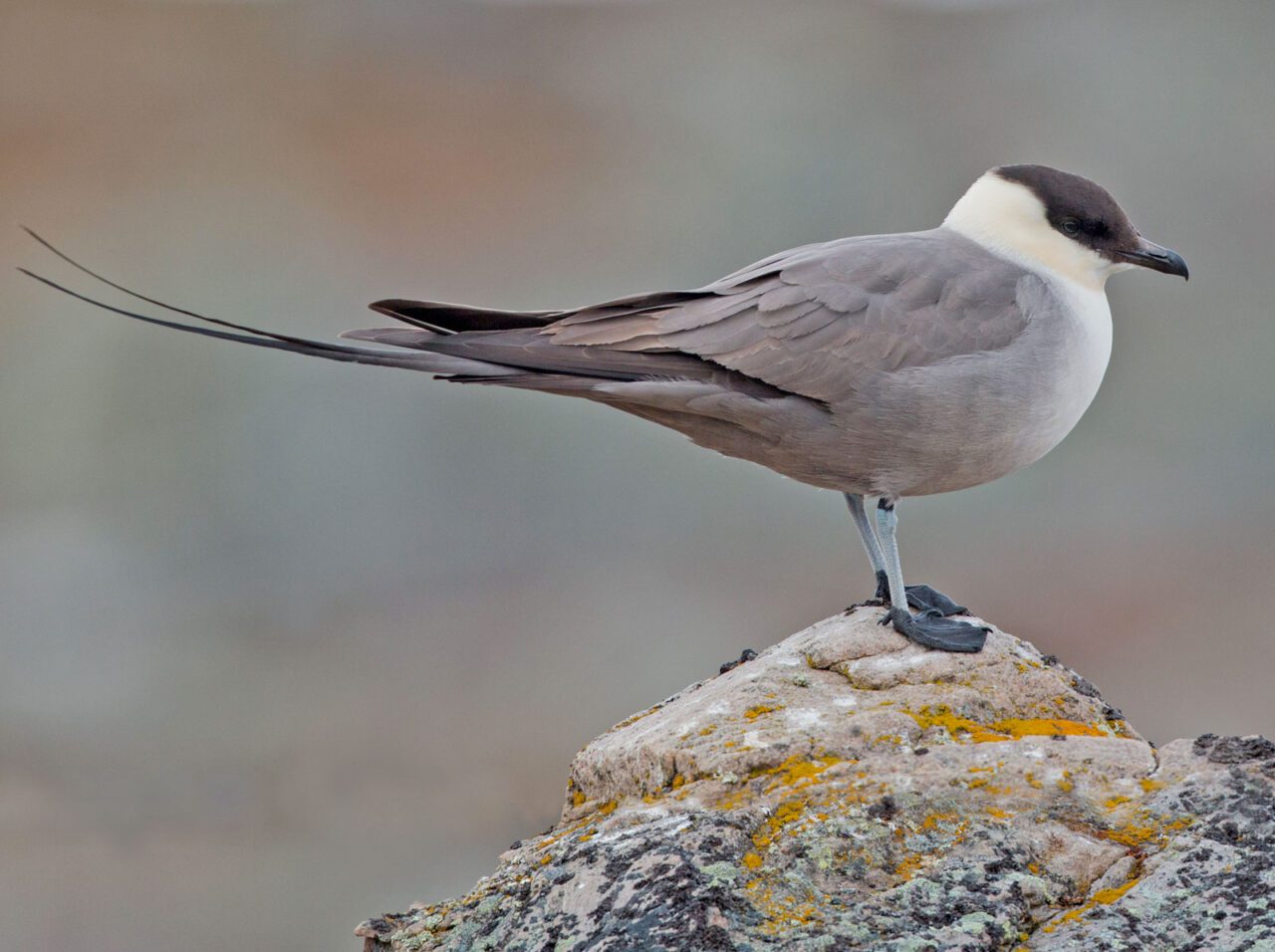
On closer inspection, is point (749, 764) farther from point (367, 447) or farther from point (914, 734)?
point (367, 447)

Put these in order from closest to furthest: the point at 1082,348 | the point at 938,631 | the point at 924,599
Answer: the point at 938,631, the point at 924,599, the point at 1082,348

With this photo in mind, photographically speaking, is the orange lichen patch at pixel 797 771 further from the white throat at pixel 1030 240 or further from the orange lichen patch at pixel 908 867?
the white throat at pixel 1030 240

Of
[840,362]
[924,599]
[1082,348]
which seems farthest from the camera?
[1082,348]

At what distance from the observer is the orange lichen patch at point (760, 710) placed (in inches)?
170

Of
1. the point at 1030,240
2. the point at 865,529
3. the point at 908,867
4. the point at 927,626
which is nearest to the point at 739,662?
the point at 927,626

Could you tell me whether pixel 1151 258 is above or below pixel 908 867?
above

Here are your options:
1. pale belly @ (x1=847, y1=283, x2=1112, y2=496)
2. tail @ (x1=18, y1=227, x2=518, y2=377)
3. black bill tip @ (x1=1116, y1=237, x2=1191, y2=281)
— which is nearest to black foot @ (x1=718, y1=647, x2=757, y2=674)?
pale belly @ (x1=847, y1=283, x2=1112, y2=496)

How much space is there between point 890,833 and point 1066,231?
3030mm

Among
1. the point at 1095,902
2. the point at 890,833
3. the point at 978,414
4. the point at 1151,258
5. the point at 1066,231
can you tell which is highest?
the point at 1066,231

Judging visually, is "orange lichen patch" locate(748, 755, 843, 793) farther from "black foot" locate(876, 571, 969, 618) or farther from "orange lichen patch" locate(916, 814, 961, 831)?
"black foot" locate(876, 571, 969, 618)

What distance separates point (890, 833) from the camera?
3715 mm

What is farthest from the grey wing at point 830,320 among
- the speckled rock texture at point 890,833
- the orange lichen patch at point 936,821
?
the orange lichen patch at point 936,821

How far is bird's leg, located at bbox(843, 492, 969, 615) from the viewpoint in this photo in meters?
5.28

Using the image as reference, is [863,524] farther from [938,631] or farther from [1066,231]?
[1066,231]
